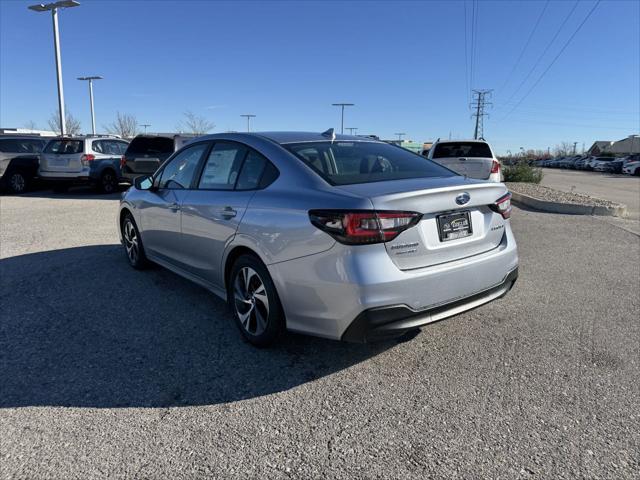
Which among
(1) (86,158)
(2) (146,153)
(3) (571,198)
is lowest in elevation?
(3) (571,198)

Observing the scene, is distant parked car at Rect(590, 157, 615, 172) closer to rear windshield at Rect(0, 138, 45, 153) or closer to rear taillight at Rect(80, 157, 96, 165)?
rear taillight at Rect(80, 157, 96, 165)

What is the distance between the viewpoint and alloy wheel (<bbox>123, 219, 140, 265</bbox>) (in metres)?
5.69

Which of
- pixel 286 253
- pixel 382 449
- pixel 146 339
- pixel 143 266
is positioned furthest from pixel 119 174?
pixel 382 449

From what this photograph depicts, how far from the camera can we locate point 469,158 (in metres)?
11.1

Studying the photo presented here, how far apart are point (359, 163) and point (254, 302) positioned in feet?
4.34

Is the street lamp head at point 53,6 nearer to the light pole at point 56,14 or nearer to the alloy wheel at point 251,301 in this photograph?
the light pole at point 56,14

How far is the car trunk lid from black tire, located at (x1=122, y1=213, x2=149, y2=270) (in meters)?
3.39

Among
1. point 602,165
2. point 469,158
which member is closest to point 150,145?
point 469,158

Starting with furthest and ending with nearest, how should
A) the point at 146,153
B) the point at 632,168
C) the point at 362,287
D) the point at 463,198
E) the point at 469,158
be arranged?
the point at 632,168 → the point at 146,153 → the point at 469,158 → the point at 463,198 → the point at 362,287

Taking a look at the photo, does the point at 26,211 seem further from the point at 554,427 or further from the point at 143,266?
the point at 554,427

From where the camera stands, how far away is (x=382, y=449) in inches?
97.5

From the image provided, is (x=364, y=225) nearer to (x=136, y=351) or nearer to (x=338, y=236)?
(x=338, y=236)

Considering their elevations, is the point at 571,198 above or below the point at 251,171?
below

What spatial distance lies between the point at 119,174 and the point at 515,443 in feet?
48.8
